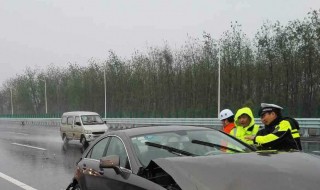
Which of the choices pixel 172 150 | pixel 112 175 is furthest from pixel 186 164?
pixel 112 175

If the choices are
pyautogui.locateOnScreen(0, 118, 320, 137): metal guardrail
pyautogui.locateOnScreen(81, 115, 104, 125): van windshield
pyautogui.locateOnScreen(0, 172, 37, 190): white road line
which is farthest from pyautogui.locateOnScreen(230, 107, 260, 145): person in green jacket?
pyautogui.locateOnScreen(0, 118, 320, 137): metal guardrail

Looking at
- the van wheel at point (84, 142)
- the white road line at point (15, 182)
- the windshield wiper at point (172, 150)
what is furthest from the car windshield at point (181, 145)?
the van wheel at point (84, 142)

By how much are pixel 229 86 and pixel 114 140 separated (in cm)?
4208

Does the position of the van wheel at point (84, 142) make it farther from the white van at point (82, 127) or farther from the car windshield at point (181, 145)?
the car windshield at point (181, 145)

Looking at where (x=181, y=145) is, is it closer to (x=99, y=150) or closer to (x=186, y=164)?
(x=186, y=164)

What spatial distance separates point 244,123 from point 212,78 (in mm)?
42553

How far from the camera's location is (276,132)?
18.1 feet

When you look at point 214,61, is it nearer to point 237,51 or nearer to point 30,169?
point 237,51

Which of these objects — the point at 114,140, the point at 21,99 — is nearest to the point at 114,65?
the point at 21,99

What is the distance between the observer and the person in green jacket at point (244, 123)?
21.5 ft

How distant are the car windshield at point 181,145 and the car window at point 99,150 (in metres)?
0.75

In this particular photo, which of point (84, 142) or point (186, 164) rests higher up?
point (186, 164)

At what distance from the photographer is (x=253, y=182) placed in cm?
362

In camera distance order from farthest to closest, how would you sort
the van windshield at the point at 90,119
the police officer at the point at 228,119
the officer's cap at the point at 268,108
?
1. the van windshield at the point at 90,119
2. the police officer at the point at 228,119
3. the officer's cap at the point at 268,108
